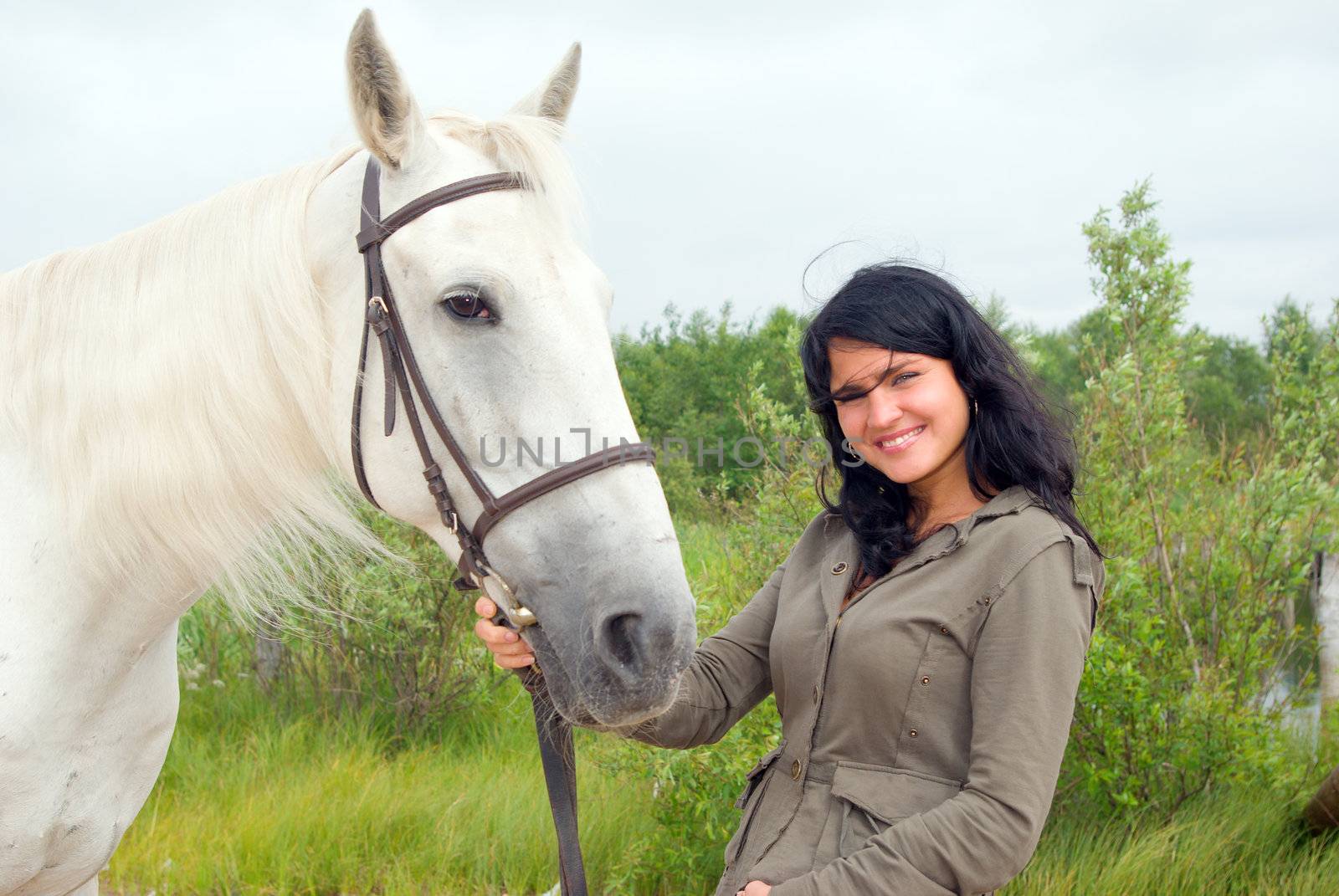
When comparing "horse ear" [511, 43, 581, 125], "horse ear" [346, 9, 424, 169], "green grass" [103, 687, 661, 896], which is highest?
"horse ear" [511, 43, 581, 125]

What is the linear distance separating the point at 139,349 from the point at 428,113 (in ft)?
2.57

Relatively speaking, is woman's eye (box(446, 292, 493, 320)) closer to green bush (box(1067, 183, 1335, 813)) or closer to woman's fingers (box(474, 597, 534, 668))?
woman's fingers (box(474, 597, 534, 668))

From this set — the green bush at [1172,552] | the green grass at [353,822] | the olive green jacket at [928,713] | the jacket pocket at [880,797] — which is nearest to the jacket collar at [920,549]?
the olive green jacket at [928,713]

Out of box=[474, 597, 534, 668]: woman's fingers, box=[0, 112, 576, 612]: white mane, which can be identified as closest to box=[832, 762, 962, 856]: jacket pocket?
box=[474, 597, 534, 668]: woman's fingers

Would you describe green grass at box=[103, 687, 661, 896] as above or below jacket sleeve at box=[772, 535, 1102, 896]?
below

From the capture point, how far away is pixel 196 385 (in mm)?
1821

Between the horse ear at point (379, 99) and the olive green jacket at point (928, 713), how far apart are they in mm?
1191

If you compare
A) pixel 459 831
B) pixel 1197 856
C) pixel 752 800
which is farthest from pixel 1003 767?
pixel 459 831

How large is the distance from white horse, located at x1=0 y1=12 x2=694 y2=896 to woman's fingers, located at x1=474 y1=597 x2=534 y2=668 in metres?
0.13

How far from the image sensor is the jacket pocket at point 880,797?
1.54 m

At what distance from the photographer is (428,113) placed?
198cm

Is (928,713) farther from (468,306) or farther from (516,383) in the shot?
(468,306)

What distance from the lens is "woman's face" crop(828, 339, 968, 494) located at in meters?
1.75

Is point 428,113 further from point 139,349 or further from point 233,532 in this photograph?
point 233,532
